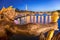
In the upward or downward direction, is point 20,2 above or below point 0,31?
above

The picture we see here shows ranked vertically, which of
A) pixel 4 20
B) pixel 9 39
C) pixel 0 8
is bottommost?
pixel 9 39

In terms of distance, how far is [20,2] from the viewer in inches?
72.3

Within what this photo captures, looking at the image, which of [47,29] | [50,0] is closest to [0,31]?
[47,29]

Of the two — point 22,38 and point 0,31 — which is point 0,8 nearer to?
point 0,31

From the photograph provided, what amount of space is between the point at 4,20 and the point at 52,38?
489mm

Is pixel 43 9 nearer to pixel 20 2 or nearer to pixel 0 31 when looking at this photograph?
pixel 20 2

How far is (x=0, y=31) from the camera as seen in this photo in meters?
1.78

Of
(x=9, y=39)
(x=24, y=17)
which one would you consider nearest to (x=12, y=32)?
(x=9, y=39)

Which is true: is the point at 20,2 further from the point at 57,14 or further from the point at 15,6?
the point at 57,14

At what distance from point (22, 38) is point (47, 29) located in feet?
0.82

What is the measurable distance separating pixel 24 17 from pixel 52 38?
34cm

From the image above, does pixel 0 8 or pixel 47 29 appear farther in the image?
pixel 0 8

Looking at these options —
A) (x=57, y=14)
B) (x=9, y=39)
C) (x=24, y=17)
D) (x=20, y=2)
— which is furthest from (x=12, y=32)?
(x=57, y=14)

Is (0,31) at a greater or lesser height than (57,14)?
lesser
